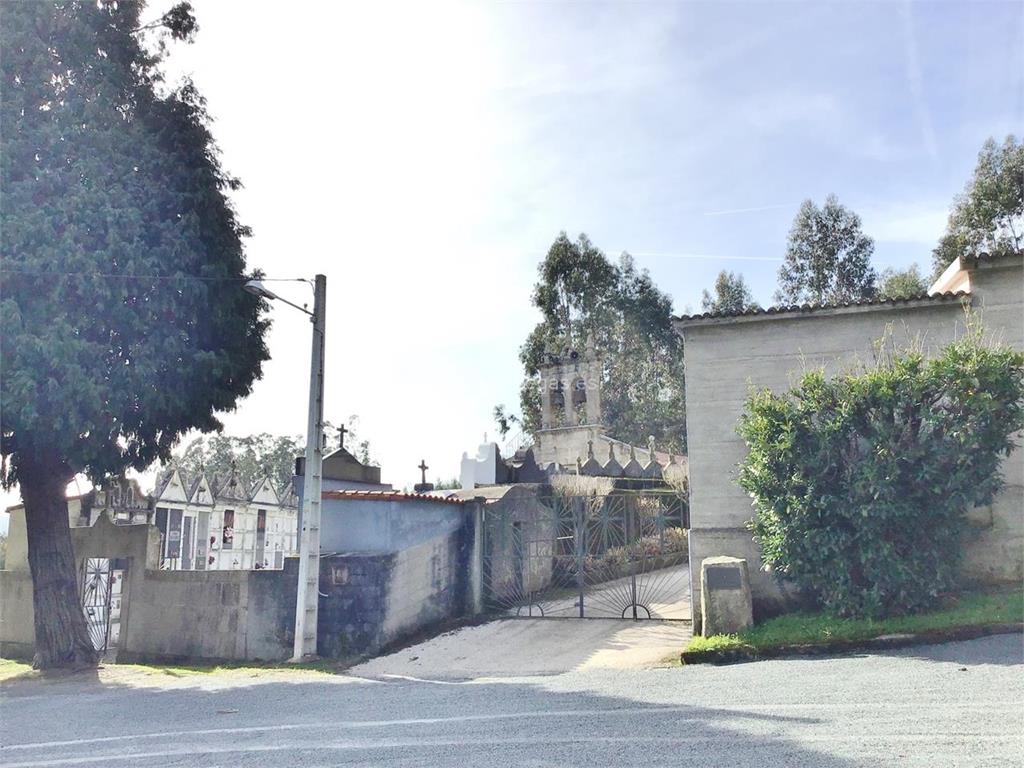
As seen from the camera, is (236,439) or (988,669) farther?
(236,439)

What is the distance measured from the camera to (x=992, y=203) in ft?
90.9

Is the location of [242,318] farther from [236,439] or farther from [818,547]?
[236,439]

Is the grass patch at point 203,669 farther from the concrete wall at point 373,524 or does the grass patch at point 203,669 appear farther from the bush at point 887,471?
the bush at point 887,471

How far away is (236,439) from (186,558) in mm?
42145

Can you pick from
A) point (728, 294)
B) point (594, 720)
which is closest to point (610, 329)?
point (728, 294)

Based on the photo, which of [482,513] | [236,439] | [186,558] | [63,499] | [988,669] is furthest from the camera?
[236,439]

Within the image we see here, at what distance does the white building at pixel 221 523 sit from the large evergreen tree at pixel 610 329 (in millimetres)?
19264

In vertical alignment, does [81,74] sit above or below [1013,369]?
above

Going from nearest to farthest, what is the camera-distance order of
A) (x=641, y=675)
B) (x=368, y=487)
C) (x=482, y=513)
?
(x=641, y=675)
(x=482, y=513)
(x=368, y=487)

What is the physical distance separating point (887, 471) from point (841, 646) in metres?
2.13

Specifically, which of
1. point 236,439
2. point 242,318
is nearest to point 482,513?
point 242,318

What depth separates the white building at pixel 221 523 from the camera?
19.8 metres

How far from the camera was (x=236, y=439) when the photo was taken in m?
60.1

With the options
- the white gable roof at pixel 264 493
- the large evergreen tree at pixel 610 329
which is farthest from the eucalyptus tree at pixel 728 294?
the white gable roof at pixel 264 493
